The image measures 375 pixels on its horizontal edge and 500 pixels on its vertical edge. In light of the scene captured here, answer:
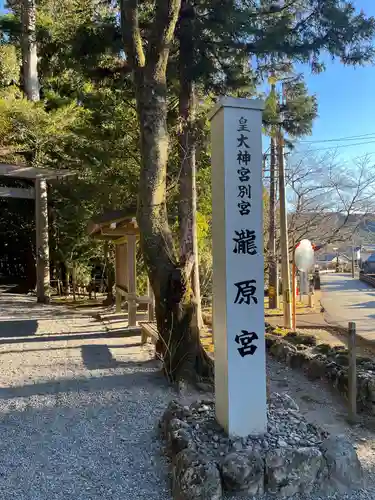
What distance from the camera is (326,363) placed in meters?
5.40

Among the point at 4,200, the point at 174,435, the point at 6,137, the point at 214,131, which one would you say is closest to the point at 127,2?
the point at 214,131

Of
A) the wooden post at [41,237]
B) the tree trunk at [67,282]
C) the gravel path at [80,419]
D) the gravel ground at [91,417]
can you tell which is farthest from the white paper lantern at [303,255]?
the tree trunk at [67,282]

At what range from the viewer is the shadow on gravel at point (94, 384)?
4.65 metres

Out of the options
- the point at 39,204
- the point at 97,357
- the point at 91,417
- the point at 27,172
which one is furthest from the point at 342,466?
the point at 39,204

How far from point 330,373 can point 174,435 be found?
277 centimetres

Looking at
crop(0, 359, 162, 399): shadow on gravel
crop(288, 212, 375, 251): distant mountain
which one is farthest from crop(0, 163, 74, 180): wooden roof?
crop(288, 212, 375, 251): distant mountain

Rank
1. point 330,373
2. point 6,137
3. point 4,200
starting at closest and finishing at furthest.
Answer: point 330,373 → point 6,137 → point 4,200

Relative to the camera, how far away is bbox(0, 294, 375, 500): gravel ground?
2.83 metres

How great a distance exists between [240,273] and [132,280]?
504cm

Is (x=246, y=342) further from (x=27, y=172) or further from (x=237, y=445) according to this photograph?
(x=27, y=172)

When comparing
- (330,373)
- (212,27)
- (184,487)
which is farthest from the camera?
(212,27)

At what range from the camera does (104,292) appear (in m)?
16.6

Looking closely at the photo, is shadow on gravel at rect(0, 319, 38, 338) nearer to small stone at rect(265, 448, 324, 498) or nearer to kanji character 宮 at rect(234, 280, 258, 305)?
kanji character 宮 at rect(234, 280, 258, 305)

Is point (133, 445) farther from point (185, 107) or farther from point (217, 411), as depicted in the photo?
point (185, 107)
